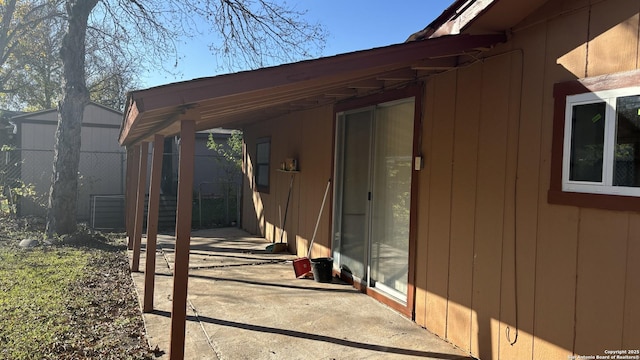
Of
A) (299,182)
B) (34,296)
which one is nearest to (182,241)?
(34,296)

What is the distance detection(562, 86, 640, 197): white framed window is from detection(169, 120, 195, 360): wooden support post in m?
2.31

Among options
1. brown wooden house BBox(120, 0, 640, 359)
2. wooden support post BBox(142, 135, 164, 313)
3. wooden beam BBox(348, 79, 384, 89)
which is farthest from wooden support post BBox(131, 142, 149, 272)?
wooden beam BBox(348, 79, 384, 89)

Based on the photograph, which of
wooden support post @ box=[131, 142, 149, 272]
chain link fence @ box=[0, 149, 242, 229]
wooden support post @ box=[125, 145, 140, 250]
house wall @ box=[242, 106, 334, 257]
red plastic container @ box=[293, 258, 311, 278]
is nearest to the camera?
wooden support post @ box=[131, 142, 149, 272]

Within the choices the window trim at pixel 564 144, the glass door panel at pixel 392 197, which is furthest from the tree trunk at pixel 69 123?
the window trim at pixel 564 144

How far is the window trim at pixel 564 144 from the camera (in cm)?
228

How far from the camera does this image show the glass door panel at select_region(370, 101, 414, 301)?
4250 millimetres

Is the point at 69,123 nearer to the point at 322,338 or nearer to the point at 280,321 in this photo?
the point at 280,321

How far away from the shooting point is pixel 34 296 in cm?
472

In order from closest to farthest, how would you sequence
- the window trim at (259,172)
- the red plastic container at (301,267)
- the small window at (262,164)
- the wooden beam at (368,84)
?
1. the wooden beam at (368,84)
2. the red plastic container at (301,267)
3. the window trim at (259,172)
4. the small window at (262,164)

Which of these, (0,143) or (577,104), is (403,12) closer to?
(577,104)

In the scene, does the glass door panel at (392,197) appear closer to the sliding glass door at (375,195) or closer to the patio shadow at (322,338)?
the sliding glass door at (375,195)

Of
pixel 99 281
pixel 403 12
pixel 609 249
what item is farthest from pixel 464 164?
pixel 403 12

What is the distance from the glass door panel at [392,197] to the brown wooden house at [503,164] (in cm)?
2

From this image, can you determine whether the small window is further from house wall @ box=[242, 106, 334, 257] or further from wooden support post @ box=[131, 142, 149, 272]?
wooden support post @ box=[131, 142, 149, 272]
